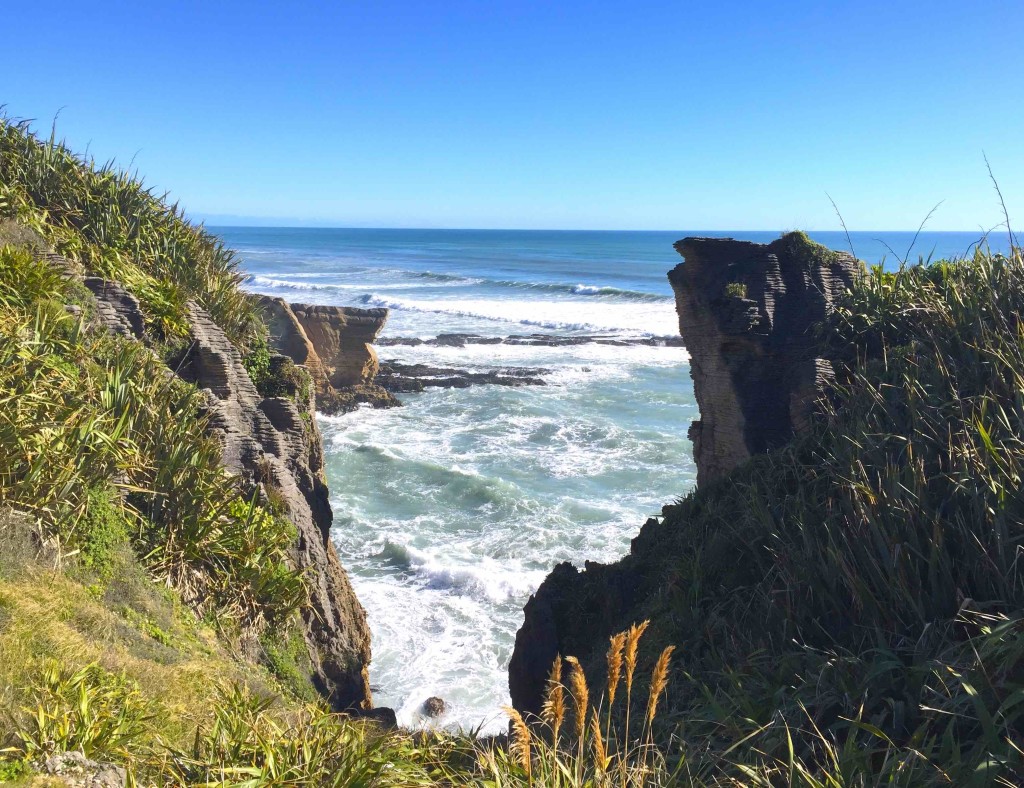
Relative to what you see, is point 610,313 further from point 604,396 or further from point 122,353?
point 122,353

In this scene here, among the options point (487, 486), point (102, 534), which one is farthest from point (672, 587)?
point (487, 486)

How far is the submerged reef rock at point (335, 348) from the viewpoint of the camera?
25594 millimetres

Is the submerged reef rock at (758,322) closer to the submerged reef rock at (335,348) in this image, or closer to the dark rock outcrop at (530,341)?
the submerged reef rock at (335,348)

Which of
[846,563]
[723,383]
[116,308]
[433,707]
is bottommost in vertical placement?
[433,707]

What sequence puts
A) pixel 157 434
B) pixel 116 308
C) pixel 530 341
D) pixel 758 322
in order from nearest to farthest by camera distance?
pixel 157 434 → pixel 116 308 → pixel 758 322 → pixel 530 341

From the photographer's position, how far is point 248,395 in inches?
417

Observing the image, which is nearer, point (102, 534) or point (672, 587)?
point (102, 534)

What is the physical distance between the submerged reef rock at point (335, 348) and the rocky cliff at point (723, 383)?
55.4 ft

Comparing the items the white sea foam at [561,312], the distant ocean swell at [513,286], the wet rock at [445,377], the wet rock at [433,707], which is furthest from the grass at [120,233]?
the distant ocean swell at [513,286]

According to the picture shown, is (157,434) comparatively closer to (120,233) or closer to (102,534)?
(102,534)

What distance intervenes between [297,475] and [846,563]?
752 centimetres

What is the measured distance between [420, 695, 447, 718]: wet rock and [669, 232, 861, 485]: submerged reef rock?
15.8 ft

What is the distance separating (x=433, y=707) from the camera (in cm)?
1064

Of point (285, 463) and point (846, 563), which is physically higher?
point (846, 563)
